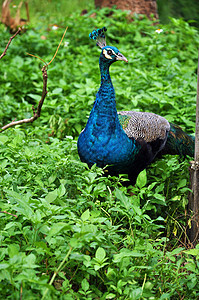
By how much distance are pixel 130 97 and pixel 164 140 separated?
3.57 feet

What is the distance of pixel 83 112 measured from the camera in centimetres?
368

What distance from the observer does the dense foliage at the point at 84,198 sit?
1686mm

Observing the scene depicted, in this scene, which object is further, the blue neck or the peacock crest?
the peacock crest

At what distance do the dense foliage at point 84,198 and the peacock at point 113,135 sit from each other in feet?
0.41

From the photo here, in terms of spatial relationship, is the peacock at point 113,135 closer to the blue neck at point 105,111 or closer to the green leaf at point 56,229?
the blue neck at point 105,111

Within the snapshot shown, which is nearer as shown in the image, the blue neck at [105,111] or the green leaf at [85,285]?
the green leaf at [85,285]

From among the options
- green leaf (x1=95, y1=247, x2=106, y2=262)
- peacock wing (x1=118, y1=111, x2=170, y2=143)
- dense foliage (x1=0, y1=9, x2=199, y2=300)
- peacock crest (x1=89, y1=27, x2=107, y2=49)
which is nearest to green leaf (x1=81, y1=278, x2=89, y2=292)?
dense foliage (x1=0, y1=9, x2=199, y2=300)

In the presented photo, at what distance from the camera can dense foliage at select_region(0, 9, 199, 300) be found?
1.69 m

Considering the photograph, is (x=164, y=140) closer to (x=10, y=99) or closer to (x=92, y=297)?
(x=92, y=297)

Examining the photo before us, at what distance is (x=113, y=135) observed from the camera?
2.66 metres

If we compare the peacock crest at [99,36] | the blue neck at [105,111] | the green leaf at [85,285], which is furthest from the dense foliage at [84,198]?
the peacock crest at [99,36]

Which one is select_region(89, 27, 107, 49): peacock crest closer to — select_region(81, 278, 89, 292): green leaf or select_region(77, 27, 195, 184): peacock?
select_region(77, 27, 195, 184): peacock

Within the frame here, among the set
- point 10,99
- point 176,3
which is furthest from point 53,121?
point 176,3

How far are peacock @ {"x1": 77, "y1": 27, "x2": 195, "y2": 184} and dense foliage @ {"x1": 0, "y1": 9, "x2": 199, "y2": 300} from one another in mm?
126
